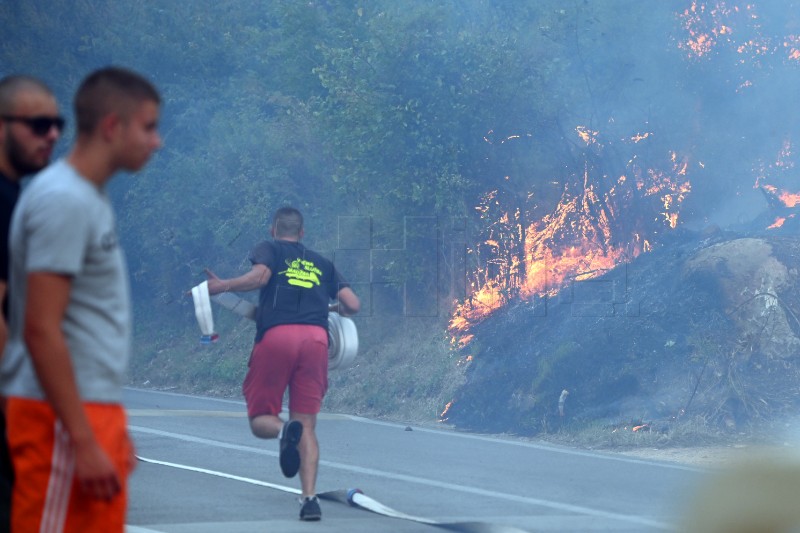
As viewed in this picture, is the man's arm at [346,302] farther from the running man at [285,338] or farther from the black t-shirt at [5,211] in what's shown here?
the black t-shirt at [5,211]

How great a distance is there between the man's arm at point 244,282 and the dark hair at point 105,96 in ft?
14.7

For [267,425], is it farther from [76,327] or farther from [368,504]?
[76,327]

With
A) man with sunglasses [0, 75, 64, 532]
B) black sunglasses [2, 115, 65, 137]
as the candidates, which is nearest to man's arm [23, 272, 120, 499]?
man with sunglasses [0, 75, 64, 532]

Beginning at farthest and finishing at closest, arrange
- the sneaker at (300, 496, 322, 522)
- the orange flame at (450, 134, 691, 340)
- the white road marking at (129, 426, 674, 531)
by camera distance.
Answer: the orange flame at (450, 134, 691, 340) < the white road marking at (129, 426, 674, 531) < the sneaker at (300, 496, 322, 522)

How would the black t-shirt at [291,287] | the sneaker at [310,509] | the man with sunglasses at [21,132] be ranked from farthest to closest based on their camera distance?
1. the black t-shirt at [291,287]
2. the sneaker at [310,509]
3. the man with sunglasses at [21,132]

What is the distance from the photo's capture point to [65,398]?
3072 millimetres

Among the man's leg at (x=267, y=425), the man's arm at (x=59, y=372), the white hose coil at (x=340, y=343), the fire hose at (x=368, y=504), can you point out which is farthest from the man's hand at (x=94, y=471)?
the white hose coil at (x=340, y=343)

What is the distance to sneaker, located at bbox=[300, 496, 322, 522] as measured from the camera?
7332 millimetres

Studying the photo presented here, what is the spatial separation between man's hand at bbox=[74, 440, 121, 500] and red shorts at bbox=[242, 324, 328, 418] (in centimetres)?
469

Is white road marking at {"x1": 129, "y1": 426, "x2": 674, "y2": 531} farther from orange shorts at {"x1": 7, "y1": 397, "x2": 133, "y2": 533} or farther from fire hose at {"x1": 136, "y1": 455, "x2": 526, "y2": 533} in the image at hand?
orange shorts at {"x1": 7, "y1": 397, "x2": 133, "y2": 533}

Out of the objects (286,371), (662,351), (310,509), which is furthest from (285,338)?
(662,351)

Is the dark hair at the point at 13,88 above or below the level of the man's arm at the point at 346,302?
above

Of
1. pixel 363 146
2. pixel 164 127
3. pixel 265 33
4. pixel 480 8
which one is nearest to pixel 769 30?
pixel 480 8

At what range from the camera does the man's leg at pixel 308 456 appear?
745 centimetres
